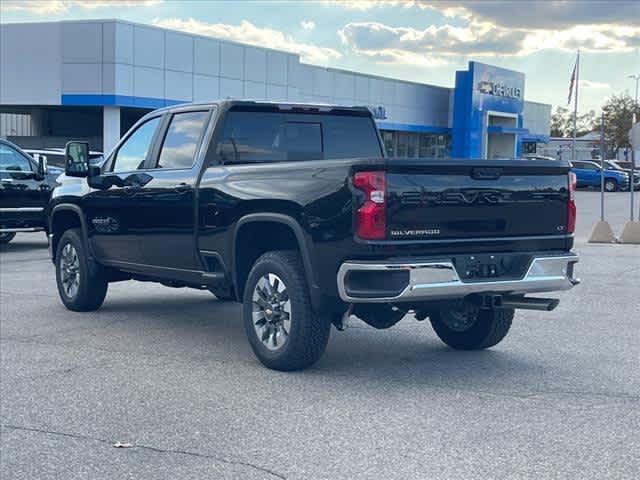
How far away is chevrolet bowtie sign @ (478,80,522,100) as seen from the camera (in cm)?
6151

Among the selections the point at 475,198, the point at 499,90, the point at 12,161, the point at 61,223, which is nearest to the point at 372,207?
the point at 475,198

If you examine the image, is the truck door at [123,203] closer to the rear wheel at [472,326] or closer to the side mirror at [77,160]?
the side mirror at [77,160]

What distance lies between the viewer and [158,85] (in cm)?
4109

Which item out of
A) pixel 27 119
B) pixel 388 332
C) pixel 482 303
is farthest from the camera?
pixel 27 119

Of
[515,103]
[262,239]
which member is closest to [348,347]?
[262,239]

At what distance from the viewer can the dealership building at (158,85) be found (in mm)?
39250

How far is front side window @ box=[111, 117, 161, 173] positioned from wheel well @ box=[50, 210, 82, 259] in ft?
2.83

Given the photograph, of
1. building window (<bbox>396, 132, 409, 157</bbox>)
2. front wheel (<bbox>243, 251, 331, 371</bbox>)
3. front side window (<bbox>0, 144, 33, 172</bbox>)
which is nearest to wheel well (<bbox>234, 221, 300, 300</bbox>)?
front wheel (<bbox>243, 251, 331, 371</bbox>)

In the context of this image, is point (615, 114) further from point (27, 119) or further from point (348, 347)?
point (348, 347)

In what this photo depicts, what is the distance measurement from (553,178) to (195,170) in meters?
2.83

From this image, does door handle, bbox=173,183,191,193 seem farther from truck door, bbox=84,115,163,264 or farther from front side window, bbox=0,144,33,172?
front side window, bbox=0,144,33,172

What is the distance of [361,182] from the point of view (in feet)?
20.2

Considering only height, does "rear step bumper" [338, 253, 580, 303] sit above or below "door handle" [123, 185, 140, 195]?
below

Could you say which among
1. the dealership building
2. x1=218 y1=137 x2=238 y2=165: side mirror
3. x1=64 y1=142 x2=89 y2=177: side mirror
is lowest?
x1=64 y1=142 x2=89 y2=177: side mirror
